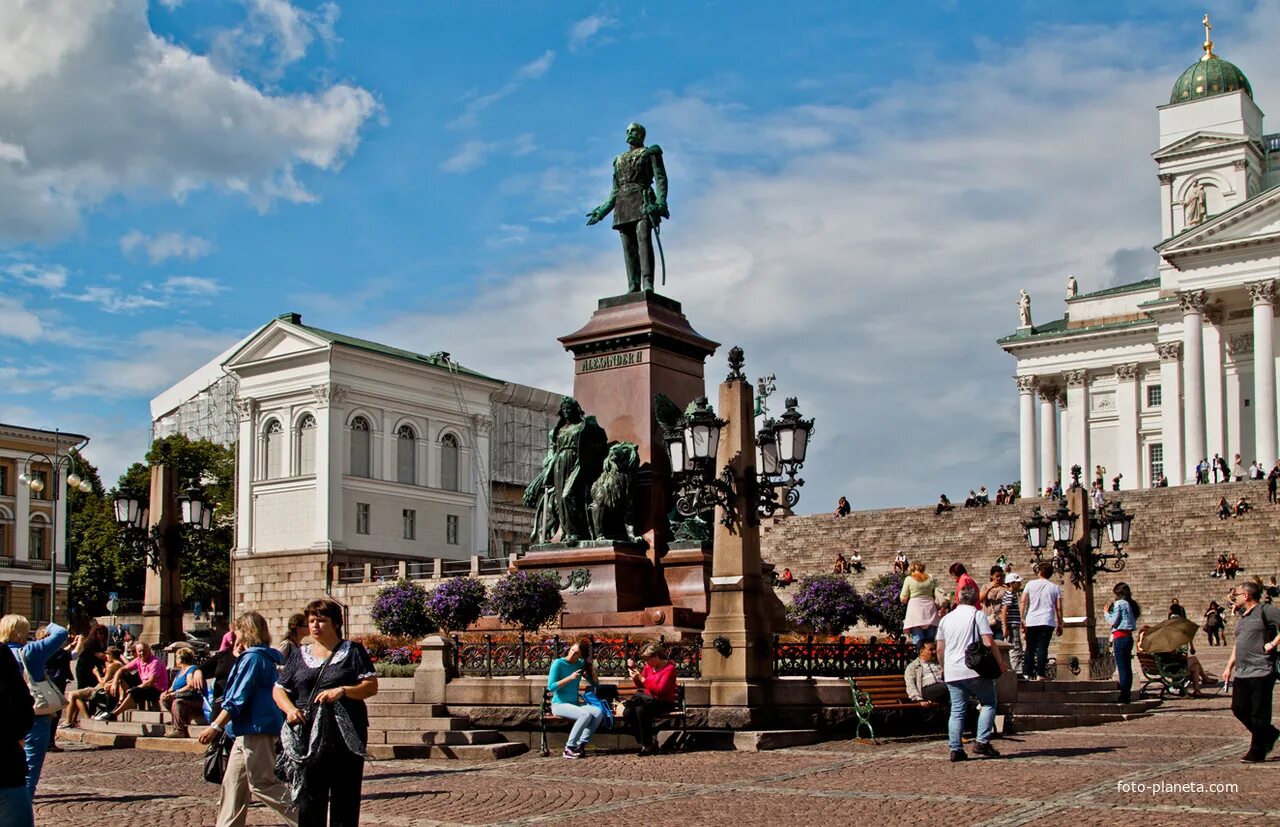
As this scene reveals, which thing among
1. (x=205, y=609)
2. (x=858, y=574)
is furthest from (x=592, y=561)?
(x=205, y=609)

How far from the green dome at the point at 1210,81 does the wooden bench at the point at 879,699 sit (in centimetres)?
8200

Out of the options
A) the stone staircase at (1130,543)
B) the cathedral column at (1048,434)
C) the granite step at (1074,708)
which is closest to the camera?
the granite step at (1074,708)

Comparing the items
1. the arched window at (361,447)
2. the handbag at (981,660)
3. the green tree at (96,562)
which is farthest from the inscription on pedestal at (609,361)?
the green tree at (96,562)

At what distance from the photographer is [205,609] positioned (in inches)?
3182

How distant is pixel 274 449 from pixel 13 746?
242ft

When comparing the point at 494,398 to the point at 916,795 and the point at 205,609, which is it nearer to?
the point at 205,609

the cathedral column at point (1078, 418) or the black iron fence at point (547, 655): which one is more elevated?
the cathedral column at point (1078, 418)

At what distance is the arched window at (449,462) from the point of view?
82.6 meters

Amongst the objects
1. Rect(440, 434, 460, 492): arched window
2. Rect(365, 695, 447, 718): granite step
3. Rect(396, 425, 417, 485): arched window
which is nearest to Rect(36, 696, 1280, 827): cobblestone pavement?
Rect(365, 695, 447, 718): granite step

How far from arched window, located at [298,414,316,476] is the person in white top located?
2262 inches

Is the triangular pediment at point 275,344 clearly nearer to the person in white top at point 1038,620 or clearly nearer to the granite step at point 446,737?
the person in white top at point 1038,620

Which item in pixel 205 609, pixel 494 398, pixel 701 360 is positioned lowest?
pixel 205 609

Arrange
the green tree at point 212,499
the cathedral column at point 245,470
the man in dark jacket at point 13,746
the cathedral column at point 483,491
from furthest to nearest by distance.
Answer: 1. the cathedral column at point 483,491
2. the green tree at point 212,499
3. the cathedral column at point 245,470
4. the man in dark jacket at point 13,746

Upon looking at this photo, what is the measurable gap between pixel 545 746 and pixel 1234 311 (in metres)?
66.7
